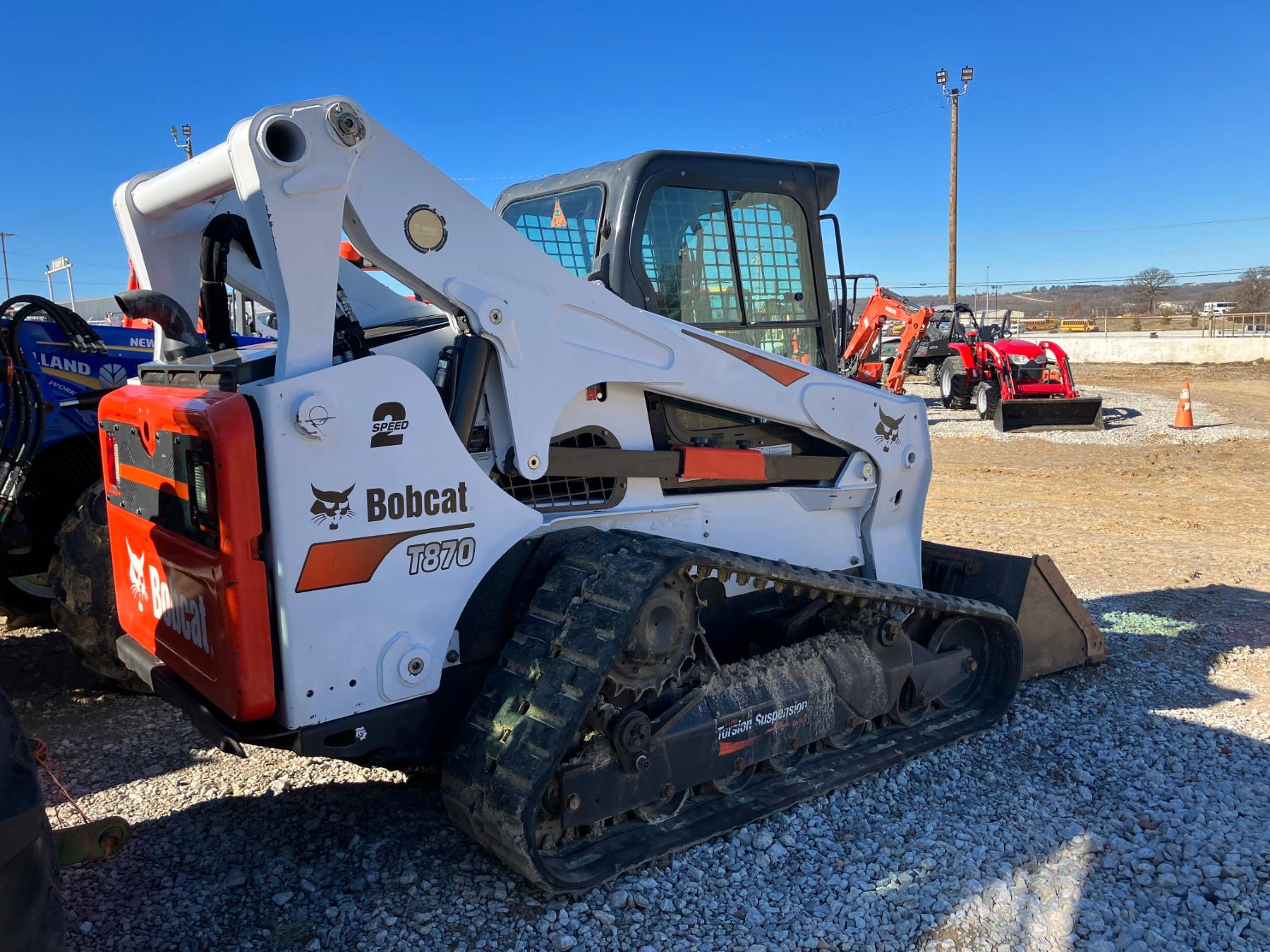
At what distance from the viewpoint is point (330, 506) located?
3.07m

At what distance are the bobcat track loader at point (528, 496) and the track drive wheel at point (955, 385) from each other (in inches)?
625

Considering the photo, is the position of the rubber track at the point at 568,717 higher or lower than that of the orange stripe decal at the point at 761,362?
lower

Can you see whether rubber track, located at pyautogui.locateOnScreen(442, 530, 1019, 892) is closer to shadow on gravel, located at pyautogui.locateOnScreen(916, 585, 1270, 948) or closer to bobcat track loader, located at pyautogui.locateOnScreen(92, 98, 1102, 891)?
bobcat track loader, located at pyautogui.locateOnScreen(92, 98, 1102, 891)

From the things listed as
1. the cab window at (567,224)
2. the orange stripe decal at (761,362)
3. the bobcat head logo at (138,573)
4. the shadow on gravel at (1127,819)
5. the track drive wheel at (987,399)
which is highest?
the cab window at (567,224)

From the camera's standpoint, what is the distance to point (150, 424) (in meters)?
3.44

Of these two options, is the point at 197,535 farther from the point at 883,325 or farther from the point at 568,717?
the point at 883,325

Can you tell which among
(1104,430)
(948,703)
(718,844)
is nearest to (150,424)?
(718,844)

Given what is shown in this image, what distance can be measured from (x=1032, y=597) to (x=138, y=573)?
14.1 feet

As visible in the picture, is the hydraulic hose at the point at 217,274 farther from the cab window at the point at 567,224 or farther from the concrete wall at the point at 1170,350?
the concrete wall at the point at 1170,350

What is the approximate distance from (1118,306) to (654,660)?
107m

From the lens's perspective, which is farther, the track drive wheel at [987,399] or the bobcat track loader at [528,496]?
the track drive wheel at [987,399]

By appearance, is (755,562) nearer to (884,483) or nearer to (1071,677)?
(884,483)

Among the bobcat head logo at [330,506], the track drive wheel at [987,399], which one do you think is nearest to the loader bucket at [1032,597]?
the bobcat head logo at [330,506]

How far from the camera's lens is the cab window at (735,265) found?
14.2 ft
